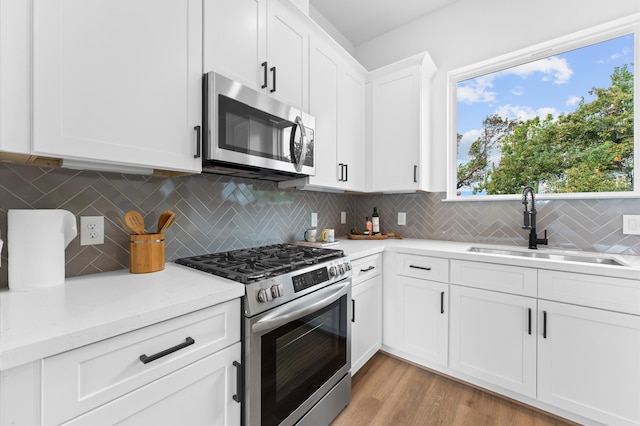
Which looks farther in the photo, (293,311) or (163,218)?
(163,218)

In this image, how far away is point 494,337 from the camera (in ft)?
5.91

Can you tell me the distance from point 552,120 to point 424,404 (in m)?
2.30

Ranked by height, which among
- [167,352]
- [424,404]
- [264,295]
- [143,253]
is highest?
[143,253]

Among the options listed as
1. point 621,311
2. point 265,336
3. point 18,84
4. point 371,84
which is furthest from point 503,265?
point 18,84

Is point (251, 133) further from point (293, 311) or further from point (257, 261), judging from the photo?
point (293, 311)

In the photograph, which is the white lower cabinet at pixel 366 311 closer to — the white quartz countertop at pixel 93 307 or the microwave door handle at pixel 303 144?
the microwave door handle at pixel 303 144

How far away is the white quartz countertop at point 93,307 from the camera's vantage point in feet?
2.17

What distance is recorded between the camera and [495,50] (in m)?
2.35

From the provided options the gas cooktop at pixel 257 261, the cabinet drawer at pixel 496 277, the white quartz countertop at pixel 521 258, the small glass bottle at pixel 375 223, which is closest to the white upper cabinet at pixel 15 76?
the gas cooktop at pixel 257 261

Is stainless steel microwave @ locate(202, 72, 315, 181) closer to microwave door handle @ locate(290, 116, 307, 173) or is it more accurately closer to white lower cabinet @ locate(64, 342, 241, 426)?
microwave door handle @ locate(290, 116, 307, 173)

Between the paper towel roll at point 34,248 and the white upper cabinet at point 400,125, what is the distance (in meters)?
2.23

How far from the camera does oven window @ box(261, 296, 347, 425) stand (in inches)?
46.9

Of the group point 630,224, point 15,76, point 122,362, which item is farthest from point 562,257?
point 15,76

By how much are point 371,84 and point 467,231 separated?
163 cm
